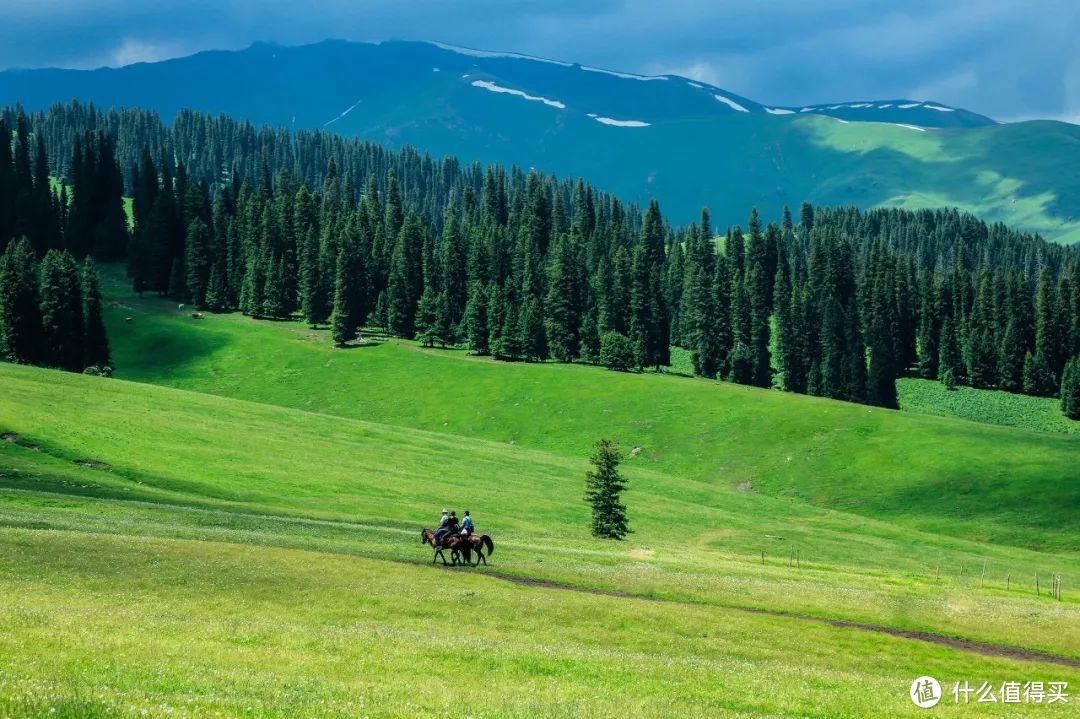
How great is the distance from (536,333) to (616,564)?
118 meters

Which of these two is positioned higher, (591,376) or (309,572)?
(591,376)

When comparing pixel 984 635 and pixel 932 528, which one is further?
pixel 932 528

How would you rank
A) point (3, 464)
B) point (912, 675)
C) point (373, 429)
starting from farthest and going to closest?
point (373, 429), point (3, 464), point (912, 675)

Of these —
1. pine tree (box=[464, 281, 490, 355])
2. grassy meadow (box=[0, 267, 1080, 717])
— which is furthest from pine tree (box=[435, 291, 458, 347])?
grassy meadow (box=[0, 267, 1080, 717])

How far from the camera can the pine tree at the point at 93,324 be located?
13812cm

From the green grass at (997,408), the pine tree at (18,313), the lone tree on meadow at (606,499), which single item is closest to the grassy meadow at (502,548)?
the lone tree on meadow at (606,499)

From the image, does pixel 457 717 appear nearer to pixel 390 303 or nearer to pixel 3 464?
pixel 3 464

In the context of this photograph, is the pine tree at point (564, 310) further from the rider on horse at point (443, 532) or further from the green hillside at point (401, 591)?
the rider on horse at point (443, 532)

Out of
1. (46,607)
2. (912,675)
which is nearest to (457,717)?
(46,607)

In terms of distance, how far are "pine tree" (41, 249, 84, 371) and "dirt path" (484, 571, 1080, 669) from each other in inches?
4048

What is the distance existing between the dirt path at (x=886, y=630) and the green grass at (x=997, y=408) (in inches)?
5715

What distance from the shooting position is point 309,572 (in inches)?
1682

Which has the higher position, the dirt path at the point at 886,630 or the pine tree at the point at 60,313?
the pine tree at the point at 60,313

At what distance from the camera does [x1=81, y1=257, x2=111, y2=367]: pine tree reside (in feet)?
453
